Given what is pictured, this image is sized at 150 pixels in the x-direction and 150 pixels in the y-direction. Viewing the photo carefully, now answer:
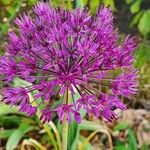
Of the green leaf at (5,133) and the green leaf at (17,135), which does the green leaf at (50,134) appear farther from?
the green leaf at (5,133)

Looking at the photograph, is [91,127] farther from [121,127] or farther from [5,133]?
[5,133]

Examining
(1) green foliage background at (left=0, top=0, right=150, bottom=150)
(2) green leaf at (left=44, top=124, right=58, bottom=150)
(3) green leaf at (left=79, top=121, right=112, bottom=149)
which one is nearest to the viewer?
(1) green foliage background at (left=0, top=0, right=150, bottom=150)

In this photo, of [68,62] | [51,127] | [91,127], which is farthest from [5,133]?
[68,62]

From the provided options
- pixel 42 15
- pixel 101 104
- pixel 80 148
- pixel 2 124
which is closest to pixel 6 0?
pixel 2 124

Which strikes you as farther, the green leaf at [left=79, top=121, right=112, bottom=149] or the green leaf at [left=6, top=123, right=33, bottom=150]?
the green leaf at [left=79, top=121, right=112, bottom=149]

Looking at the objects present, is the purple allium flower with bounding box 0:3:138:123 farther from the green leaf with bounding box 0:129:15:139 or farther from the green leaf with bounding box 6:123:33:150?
the green leaf with bounding box 0:129:15:139

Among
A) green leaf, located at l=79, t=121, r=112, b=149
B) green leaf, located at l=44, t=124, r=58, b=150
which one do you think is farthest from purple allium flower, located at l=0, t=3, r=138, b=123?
green leaf, located at l=79, t=121, r=112, b=149

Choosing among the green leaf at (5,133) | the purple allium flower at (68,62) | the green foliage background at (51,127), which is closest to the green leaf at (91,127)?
the green foliage background at (51,127)
